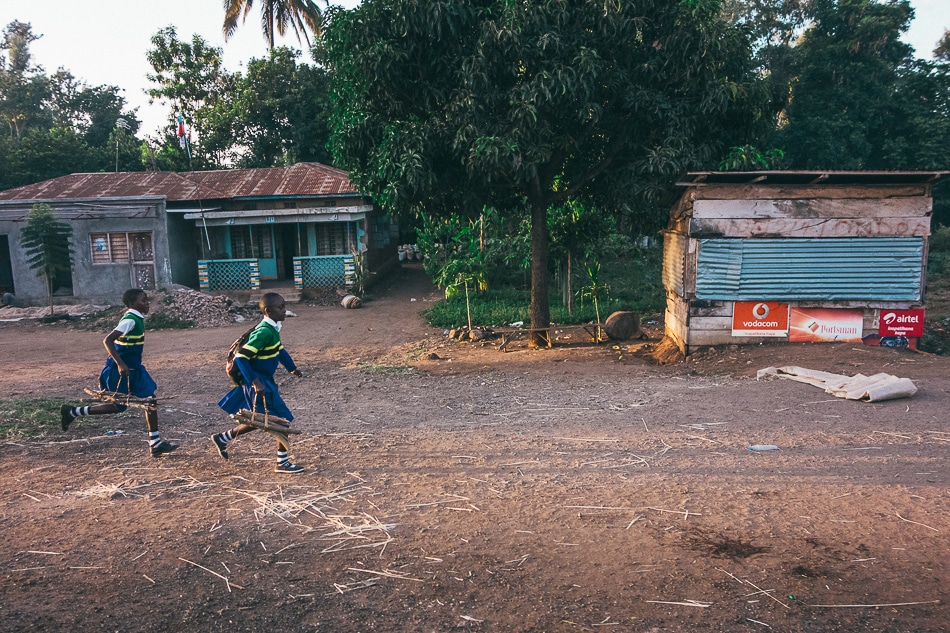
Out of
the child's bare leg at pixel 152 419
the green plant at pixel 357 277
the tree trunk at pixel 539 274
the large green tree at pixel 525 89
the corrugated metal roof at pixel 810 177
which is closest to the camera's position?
the child's bare leg at pixel 152 419

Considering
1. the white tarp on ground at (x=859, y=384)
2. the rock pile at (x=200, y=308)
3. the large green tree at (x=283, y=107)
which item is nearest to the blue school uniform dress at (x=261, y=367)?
the white tarp on ground at (x=859, y=384)

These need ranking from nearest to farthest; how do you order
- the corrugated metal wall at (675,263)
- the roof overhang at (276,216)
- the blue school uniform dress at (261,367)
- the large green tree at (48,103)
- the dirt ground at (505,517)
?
the dirt ground at (505,517)
the blue school uniform dress at (261,367)
the corrugated metal wall at (675,263)
the roof overhang at (276,216)
the large green tree at (48,103)

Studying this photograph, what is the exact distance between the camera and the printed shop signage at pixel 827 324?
31.5 ft

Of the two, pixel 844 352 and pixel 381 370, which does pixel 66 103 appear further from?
pixel 844 352

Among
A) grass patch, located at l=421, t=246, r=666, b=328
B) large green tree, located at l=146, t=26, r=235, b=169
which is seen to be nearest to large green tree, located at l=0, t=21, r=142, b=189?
large green tree, located at l=146, t=26, r=235, b=169

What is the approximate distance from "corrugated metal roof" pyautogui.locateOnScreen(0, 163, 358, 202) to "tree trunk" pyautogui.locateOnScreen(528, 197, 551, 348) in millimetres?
9573

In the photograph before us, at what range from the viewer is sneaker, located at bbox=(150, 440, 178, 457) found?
5758 millimetres

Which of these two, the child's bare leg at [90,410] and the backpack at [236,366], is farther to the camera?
the child's bare leg at [90,410]

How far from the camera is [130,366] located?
600 centimetres

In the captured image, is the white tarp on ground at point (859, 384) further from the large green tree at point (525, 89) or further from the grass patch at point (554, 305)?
the grass patch at point (554, 305)

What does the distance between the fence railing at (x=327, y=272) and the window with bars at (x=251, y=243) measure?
2475mm

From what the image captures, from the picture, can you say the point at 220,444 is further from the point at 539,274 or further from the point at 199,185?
the point at 199,185

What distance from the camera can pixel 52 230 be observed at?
57.9ft

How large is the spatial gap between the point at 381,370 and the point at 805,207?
22.9ft
